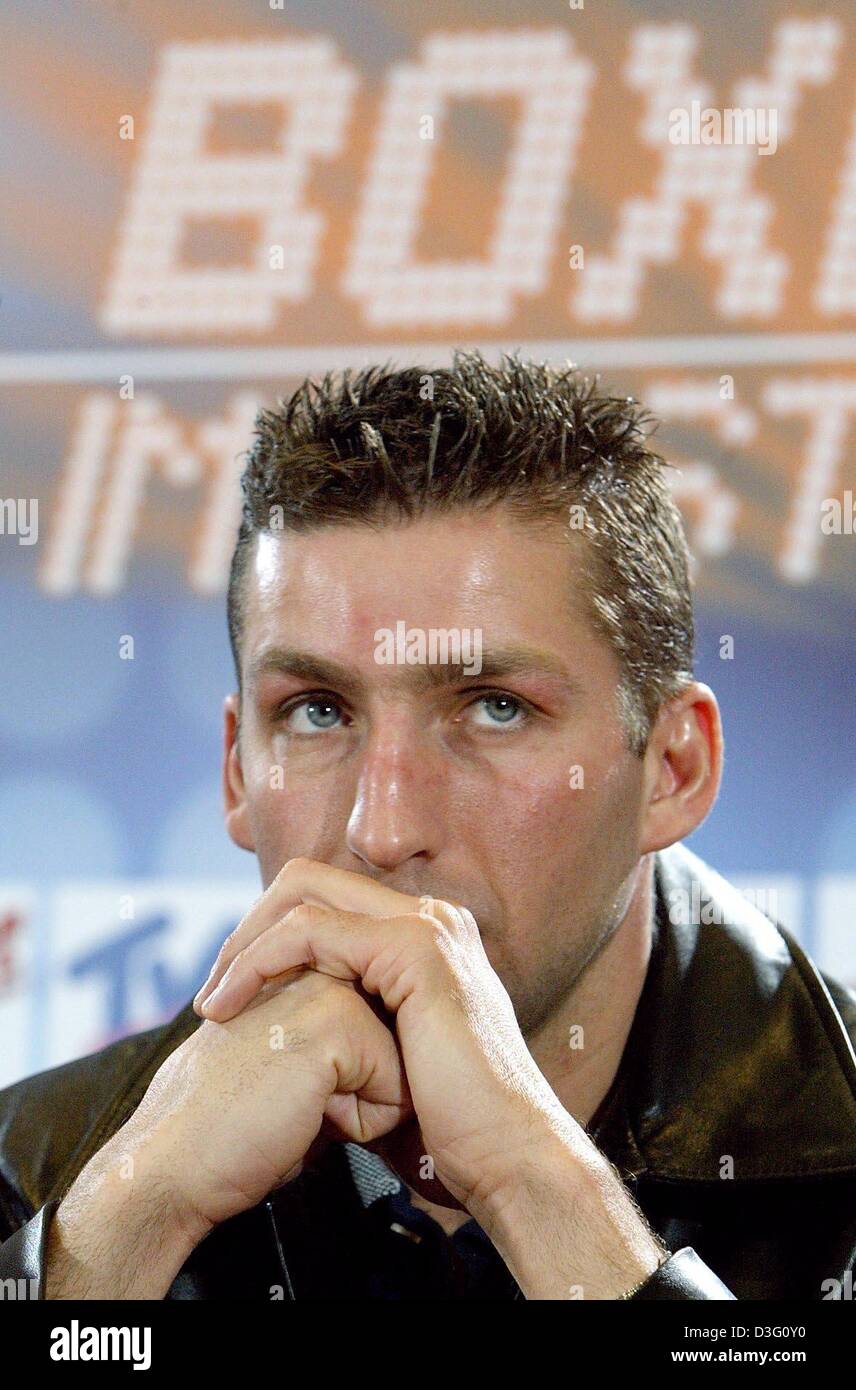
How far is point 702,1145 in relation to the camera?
192cm

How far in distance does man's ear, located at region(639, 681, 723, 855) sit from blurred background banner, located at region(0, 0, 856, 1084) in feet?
3.43

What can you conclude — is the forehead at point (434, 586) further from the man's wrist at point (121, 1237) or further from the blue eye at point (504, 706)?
the man's wrist at point (121, 1237)

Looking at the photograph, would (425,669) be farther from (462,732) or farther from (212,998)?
(212,998)

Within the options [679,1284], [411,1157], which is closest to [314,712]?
[411,1157]

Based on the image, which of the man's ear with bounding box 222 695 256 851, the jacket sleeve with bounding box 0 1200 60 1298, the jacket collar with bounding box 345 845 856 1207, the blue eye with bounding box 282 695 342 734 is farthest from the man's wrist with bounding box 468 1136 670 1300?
the man's ear with bounding box 222 695 256 851

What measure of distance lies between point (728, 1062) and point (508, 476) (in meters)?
0.83

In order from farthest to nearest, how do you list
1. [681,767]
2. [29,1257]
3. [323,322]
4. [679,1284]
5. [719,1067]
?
[323,322]
[681,767]
[719,1067]
[29,1257]
[679,1284]

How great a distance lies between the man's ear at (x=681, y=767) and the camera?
2.12 m

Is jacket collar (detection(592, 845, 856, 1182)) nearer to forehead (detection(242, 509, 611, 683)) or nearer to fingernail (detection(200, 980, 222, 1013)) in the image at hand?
forehead (detection(242, 509, 611, 683))

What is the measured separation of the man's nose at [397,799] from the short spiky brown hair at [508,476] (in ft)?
1.01

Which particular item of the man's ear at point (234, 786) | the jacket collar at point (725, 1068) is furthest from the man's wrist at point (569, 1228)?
the man's ear at point (234, 786)

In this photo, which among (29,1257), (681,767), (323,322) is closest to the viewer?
(29,1257)

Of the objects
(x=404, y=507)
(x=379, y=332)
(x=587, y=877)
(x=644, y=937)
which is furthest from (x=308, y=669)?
(x=379, y=332)

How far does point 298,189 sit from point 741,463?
1.18m
